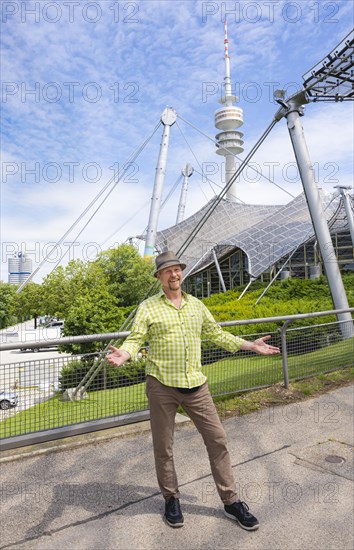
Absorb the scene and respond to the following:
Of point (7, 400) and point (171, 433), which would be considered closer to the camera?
point (171, 433)

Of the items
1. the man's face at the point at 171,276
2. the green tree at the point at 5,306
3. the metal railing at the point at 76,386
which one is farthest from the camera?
the green tree at the point at 5,306

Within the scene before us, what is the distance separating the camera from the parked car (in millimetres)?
4152

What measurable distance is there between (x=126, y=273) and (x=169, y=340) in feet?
141

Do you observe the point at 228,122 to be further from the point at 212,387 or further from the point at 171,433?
the point at 171,433

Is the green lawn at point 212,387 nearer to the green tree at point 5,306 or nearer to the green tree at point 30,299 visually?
the green tree at point 30,299

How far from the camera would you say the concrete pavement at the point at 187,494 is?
294cm

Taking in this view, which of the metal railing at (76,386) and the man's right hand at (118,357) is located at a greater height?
the man's right hand at (118,357)

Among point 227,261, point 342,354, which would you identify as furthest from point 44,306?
point 342,354

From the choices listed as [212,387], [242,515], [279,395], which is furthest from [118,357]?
[279,395]

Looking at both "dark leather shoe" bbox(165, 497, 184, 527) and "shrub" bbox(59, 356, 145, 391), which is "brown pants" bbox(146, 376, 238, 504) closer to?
"dark leather shoe" bbox(165, 497, 184, 527)

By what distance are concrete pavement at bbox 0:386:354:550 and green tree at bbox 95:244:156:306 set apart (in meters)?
39.1

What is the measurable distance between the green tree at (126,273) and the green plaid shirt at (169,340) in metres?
40.3

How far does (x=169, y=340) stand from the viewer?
3.19 m

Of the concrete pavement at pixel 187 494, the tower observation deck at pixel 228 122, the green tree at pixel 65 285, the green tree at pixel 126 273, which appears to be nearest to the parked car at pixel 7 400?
the concrete pavement at pixel 187 494
